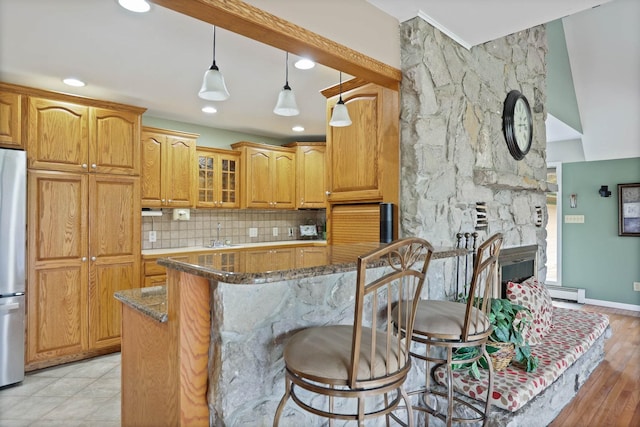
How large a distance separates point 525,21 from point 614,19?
2603 millimetres

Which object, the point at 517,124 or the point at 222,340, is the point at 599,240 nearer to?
the point at 517,124

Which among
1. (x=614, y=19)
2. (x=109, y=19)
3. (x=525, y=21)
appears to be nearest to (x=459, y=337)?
(x=525, y=21)

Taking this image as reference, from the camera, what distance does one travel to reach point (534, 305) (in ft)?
9.12

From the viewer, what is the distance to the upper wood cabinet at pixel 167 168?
13.0 feet

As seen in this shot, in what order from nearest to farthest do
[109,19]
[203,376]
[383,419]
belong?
[203,376] < [383,419] < [109,19]

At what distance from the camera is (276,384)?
1.45m

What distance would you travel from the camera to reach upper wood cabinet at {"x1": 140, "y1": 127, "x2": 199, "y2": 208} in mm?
3965

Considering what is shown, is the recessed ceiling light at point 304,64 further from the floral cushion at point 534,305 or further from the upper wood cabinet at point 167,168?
the floral cushion at point 534,305

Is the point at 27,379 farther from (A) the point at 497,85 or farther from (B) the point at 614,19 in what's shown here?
(B) the point at 614,19

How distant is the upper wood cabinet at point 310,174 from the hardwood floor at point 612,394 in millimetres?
3533

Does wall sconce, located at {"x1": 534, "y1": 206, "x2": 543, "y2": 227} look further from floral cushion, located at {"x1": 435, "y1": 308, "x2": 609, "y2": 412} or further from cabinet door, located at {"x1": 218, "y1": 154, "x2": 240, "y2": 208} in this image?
cabinet door, located at {"x1": 218, "y1": 154, "x2": 240, "y2": 208}

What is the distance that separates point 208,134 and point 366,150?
2.88 metres

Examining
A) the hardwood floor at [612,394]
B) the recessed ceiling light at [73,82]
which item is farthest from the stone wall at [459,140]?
the recessed ceiling light at [73,82]

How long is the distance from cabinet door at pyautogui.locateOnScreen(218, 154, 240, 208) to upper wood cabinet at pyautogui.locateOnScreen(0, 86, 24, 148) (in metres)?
2.07
